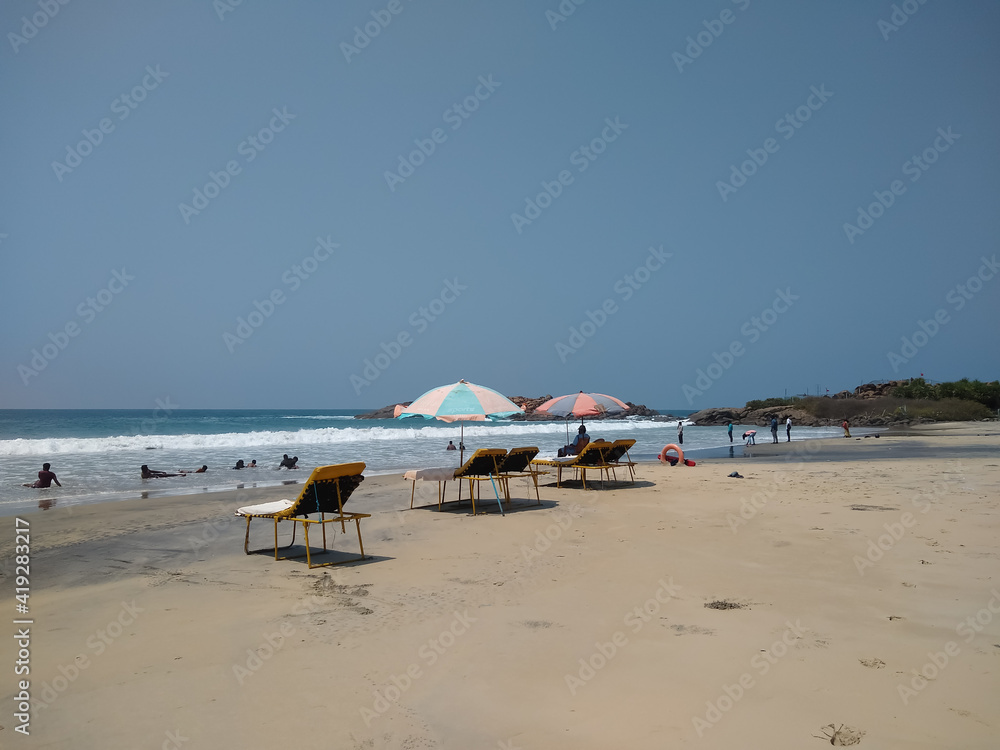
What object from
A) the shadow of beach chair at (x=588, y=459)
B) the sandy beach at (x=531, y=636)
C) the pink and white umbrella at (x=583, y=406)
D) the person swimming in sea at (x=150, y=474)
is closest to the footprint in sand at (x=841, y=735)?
the sandy beach at (x=531, y=636)

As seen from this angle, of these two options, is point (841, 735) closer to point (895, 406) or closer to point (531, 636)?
point (531, 636)

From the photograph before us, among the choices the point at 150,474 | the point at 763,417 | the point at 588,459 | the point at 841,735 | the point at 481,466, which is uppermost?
the point at 481,466

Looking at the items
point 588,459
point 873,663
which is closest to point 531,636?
point 873,663

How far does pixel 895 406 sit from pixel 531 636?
5527 centimetres

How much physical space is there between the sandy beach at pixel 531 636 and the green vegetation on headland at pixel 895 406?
45.3 m

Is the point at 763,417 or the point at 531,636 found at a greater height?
the point at 763,417

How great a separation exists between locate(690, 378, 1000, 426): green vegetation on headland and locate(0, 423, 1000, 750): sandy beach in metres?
45.3

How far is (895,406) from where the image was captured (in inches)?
1998

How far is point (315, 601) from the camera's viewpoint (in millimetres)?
5844

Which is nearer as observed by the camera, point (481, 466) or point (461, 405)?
point (481, 466)

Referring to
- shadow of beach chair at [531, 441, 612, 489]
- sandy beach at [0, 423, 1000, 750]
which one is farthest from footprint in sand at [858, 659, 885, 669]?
shadow of beach chair at [531, 441, 612, 489]

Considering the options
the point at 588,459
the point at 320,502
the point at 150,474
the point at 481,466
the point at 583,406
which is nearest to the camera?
the point at 320,502

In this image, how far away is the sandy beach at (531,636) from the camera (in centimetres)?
348

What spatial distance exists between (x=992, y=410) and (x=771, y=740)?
2335 inches
